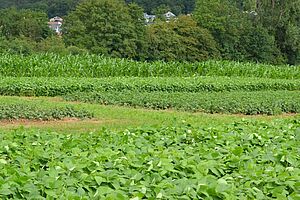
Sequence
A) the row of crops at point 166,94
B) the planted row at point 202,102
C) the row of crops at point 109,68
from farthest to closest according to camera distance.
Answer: the row of crops at point 109,68 → the row of crops at point 166,94 → the planted row at point 202,102

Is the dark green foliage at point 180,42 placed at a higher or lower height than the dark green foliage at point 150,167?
lower

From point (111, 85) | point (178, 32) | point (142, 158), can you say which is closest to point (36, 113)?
point (111, 85)

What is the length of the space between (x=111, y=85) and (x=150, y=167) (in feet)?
52.1

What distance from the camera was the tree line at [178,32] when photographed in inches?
1560

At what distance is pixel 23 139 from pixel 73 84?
44.2ft

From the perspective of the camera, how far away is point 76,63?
987 inches

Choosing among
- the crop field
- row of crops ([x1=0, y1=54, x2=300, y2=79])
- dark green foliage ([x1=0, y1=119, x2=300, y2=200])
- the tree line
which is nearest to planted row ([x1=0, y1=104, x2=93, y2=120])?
the crop field

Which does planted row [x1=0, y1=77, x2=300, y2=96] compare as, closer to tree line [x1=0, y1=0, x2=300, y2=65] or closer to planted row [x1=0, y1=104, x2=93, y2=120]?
planted row [x1=0, y1=104, x2=93, y2=120]

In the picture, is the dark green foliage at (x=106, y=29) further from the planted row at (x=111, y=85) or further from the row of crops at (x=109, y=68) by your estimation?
the planted row at (x=111, y=85)

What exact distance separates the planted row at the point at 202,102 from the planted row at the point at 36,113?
10.3 feet

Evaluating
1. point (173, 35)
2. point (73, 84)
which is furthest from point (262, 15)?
point (73, 84)

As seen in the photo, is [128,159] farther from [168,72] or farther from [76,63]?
[168,72]

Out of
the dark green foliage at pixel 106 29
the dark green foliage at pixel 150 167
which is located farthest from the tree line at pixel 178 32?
the dark green foliage at pixel 150 167

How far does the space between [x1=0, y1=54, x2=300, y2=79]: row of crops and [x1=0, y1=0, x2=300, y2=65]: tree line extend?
965 cm
